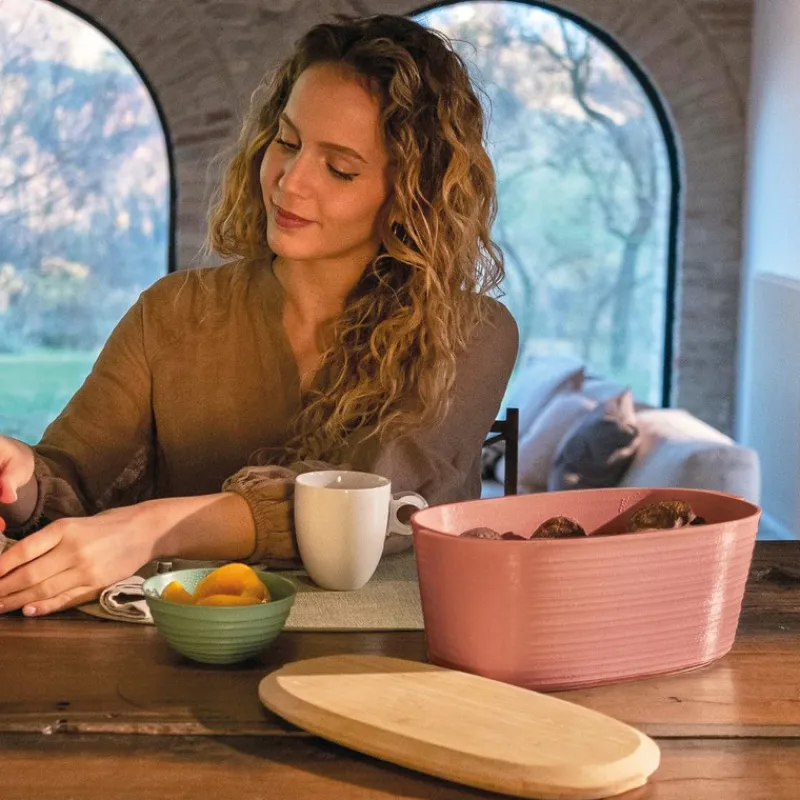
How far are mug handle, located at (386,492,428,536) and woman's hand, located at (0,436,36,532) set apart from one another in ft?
1.37

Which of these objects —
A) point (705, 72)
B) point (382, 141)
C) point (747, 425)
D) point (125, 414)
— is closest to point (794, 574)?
point (382, 141)

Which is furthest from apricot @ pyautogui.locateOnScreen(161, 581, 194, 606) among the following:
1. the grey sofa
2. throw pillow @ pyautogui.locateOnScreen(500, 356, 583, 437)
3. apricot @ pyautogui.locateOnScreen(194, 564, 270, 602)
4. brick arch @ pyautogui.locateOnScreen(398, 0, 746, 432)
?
brick arch @ pyautogui.locateOnScreen(398, 0, 746, 432)

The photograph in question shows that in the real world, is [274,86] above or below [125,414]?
above

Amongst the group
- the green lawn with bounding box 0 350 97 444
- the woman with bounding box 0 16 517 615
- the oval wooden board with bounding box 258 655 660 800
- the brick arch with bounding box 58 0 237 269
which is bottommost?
the green lawn with bounding box 0 350 97 444

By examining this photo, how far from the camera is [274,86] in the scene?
1.84 meters

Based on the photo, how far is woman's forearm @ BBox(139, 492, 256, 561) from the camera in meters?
1.25

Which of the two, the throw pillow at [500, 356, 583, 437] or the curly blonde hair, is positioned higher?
the curly blonde hair

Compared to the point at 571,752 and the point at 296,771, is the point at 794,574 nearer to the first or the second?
the point at 571,752

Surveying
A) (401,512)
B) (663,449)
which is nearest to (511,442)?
(401,512)

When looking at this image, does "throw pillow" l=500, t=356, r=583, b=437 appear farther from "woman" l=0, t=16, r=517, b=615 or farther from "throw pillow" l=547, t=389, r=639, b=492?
"woman" l=0, t=16, r=517, b=615

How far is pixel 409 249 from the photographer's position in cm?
173

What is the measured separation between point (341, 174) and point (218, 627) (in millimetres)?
887

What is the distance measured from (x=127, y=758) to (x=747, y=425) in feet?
15.2

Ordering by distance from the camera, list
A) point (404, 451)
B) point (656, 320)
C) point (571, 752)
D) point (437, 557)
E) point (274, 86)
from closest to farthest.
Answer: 1. point (571, 752)
2. point (437, 557)
3. point (404, 451)
4. point (274, 86)
5. point (656, 320)
